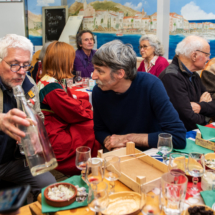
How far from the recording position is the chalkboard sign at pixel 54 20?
7.08 m

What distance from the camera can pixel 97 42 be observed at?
6.54m

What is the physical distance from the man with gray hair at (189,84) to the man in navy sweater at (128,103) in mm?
594

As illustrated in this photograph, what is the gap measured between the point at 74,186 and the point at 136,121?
2.82 ft

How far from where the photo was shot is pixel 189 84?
97.7 inches

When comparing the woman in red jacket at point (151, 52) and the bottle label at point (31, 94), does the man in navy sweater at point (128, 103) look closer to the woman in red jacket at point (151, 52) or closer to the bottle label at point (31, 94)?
the bottle label at point (31, 94)

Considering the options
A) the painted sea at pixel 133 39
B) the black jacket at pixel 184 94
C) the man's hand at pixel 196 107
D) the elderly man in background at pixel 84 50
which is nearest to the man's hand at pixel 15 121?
the black jacket at pixel 184 94

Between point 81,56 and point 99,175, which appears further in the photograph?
point 81,56

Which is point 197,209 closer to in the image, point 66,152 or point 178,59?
point 66,152

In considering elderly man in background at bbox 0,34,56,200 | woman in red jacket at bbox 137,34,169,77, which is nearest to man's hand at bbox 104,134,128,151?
elderly man in background at bbox 0,34,56,200

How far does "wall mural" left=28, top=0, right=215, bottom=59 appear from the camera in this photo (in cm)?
453

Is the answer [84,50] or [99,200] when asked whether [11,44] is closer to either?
[99,200]

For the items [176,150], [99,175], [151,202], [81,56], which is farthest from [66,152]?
[81,56]

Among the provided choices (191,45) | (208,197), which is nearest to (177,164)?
(208,197)

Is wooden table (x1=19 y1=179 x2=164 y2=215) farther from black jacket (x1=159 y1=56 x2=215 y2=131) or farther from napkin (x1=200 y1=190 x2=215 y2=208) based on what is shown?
black jacket (x1=159 y1=56 x2=215 y2=131)
